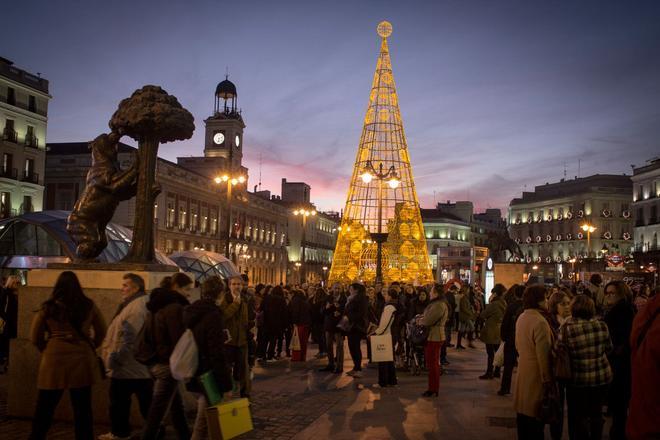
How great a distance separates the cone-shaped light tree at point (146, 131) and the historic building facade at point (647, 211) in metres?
63.2

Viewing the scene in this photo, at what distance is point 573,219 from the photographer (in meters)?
89.9

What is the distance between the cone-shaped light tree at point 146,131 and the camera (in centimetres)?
796

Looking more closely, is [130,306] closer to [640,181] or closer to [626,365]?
[626,365]

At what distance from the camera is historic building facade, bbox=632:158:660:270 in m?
64.0

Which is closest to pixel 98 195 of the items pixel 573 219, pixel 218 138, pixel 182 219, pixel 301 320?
pixel 301 320

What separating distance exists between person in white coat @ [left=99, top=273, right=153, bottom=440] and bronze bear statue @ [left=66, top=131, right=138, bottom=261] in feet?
6.61

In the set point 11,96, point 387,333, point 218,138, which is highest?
point 218,138

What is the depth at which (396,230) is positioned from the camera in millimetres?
24812

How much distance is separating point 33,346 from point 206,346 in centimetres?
297

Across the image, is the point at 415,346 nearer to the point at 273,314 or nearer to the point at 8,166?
the point at 273,314

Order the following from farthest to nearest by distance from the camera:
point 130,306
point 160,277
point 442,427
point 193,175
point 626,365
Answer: point 193,175 → point 442,427 → point 160,277 → point 626,365 → point 130,306

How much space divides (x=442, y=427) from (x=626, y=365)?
90.9 inches

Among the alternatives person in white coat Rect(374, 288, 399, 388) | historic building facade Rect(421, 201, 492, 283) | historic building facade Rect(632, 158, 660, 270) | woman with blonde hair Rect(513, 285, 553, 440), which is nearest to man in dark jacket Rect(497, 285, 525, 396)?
person in white coat Rect(374, 288, 399, 388)

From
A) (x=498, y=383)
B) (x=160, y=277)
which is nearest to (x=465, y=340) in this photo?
(x=498, y=383)
